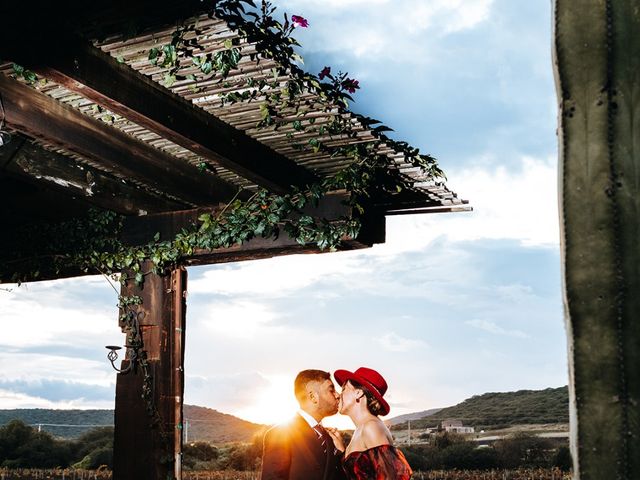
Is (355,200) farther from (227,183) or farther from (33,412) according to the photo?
(33,412)

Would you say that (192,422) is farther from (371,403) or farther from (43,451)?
(371,403)

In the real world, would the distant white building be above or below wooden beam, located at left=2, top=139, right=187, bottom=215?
below

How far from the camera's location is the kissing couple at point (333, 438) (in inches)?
156

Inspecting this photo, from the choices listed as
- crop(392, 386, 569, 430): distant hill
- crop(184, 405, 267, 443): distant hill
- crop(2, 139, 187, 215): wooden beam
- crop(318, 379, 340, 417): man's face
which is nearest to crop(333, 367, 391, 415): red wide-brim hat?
crop(318, 379, 340, 417): man's face

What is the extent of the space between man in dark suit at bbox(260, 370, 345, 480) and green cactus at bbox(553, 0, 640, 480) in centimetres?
A: 261

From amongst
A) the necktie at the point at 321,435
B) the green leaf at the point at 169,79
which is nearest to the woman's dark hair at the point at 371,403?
the necktie at the point at 321,435

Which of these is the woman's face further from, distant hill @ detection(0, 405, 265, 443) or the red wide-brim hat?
distant hill @ detection(0, 405, 265, 443)

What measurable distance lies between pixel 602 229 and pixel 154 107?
3.07m

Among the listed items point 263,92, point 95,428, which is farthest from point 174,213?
point 95,428

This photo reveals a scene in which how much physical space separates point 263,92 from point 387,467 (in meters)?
2.20

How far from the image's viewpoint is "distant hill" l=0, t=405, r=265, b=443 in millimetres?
14758

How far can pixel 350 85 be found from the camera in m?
4.15

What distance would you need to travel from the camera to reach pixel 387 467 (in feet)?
13.1

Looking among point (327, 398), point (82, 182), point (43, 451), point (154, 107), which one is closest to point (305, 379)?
point (327, 398)
